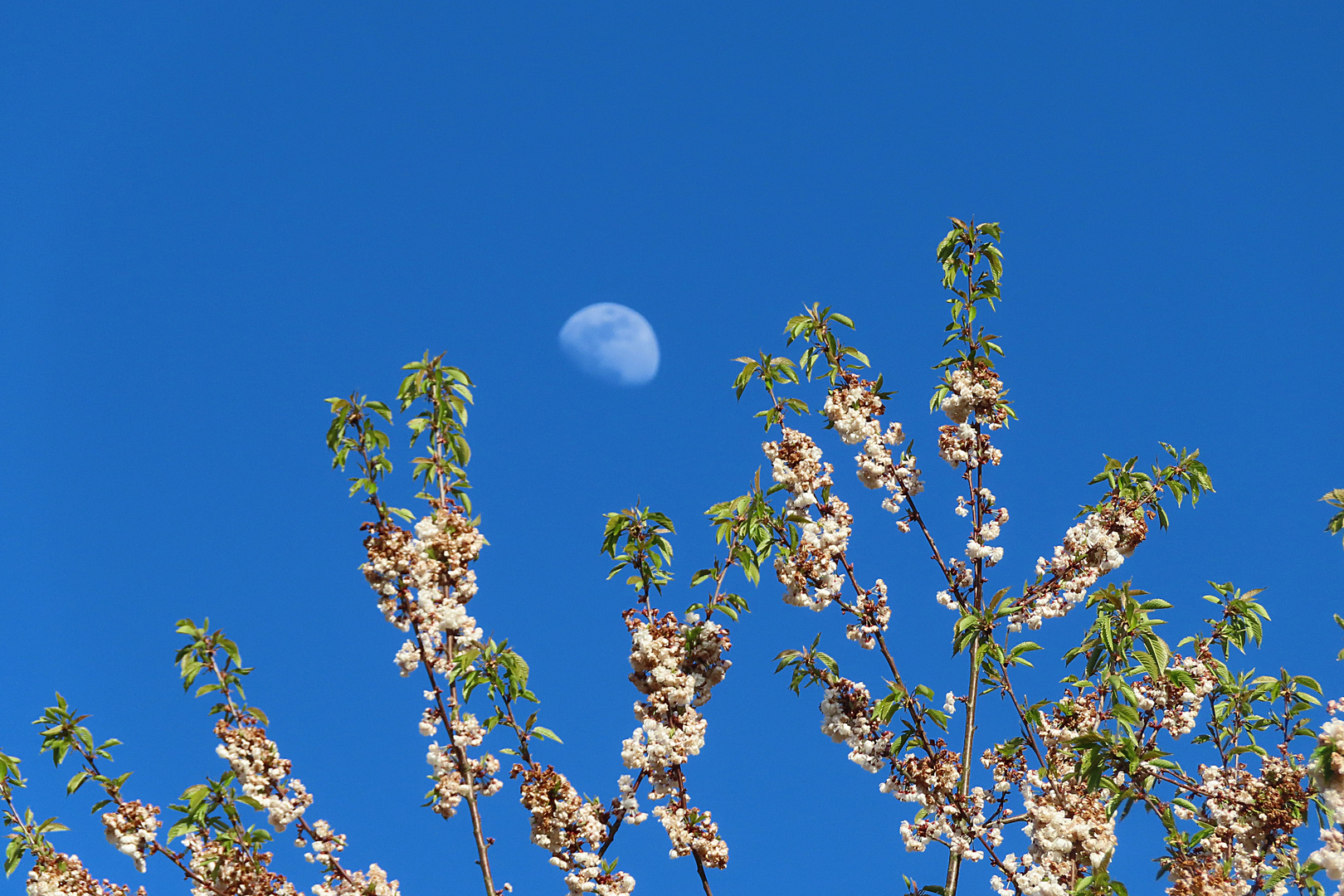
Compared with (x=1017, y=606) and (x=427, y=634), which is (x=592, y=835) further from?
(x=1017, y=606)

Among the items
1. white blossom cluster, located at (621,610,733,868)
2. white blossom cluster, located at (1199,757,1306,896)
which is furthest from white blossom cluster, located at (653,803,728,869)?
white blossom cluster, located at (1199,757,1306,896)

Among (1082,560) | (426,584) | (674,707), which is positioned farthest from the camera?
(1082,560)

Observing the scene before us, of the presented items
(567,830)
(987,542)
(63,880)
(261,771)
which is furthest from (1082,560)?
(63,880)

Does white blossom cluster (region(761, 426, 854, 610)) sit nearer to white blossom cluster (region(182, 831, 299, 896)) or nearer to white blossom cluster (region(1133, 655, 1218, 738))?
white blossom cluster (region(1133, 655, 1218, 738))

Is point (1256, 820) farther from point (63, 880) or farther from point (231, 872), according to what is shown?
point (63, 880)

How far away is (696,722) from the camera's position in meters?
5.13

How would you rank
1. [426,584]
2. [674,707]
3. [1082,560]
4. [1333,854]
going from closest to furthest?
[1333,854] < [426,584] < [674,707] < [1082,560]

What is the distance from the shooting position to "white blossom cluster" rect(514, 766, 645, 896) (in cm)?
488

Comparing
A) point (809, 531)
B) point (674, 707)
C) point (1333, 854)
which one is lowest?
point (1333, 854)

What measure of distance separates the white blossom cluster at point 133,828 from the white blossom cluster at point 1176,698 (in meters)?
5.50

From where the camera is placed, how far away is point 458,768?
4.74 metres

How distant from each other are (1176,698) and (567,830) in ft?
12.2

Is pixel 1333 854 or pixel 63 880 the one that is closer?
pixel 1333 854

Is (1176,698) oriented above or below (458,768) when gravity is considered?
above
